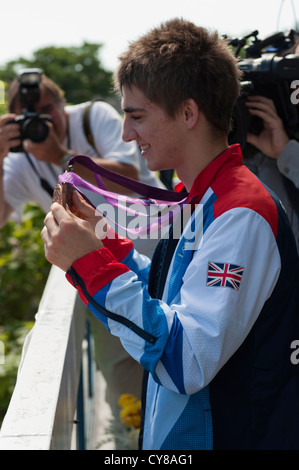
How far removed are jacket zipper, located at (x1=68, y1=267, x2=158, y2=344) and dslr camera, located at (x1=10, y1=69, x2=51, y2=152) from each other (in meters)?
1.75

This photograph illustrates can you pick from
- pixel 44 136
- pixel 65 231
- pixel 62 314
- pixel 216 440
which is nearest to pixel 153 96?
pixel 65 231

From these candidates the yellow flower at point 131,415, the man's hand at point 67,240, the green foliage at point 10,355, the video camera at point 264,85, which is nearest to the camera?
the man's hand at point 67,240

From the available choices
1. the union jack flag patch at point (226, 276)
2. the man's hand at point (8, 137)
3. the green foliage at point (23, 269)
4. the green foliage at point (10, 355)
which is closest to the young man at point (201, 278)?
the union jack flag patch at point (226, 276)

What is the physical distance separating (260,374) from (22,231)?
4.16 metres

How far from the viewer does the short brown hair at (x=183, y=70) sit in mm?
1736

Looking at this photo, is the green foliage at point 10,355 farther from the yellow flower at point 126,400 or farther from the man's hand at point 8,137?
the man's hand at point 8,137

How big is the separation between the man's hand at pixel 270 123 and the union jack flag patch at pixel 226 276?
88cm

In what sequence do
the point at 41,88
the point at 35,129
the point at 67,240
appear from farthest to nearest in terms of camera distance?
the point at 41,88, the point at 35,129, the point at 67,240

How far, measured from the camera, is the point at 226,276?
1521 millimetres

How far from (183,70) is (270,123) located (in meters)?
0.66

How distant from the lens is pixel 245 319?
154 cm

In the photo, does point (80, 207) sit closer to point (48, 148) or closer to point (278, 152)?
point (278, 152)

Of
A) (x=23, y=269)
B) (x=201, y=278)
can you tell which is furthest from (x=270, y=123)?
(x=23, y=269)

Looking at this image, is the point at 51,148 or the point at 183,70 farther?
the point at 51,148
